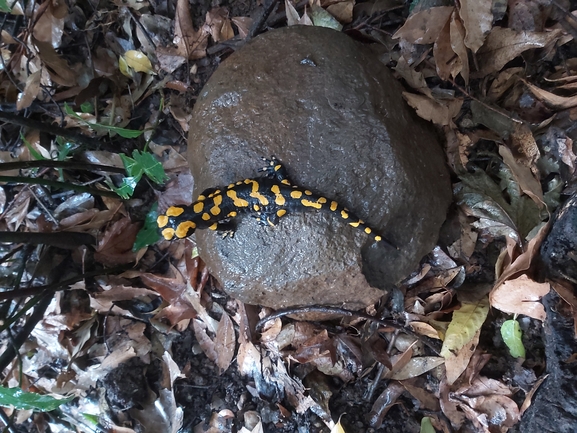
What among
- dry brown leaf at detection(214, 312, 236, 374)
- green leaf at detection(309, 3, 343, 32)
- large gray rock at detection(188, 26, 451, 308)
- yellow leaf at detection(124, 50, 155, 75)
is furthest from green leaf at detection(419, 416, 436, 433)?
A: yellow leaf at detection(124, 50, 155, 75)

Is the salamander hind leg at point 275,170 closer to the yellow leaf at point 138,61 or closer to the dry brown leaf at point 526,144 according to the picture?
the dry brown leaf at point 526,144

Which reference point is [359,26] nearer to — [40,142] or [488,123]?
[488,123]

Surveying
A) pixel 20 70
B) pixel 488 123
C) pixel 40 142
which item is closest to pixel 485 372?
pixel 488 123

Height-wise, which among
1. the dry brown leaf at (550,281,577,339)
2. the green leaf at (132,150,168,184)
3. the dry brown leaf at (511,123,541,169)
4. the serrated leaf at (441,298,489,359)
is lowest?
the serrated leaf at (441,298,489,359)

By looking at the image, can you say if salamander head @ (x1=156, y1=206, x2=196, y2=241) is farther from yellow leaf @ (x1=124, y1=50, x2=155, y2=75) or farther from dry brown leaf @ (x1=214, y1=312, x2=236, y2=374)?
yellow leaf @ (x1=124, y1=50, x2=155, y2=75)

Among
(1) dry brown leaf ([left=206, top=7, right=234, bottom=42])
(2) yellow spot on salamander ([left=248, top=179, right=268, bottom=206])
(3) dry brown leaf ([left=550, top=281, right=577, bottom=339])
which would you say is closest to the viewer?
(3) dry brown leaf ([left=550, top=281, right=577, bottom=339])

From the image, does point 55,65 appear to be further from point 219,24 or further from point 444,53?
point 444,53
